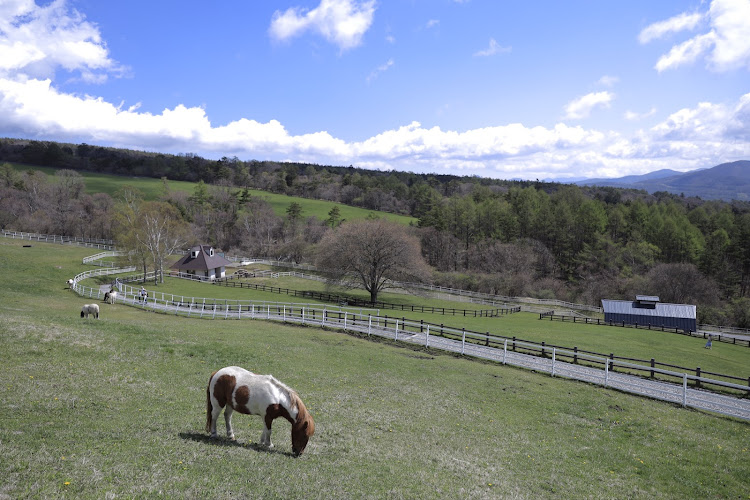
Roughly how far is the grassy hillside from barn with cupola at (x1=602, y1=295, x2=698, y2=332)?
6049 centimetres

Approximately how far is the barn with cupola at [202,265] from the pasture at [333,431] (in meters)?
40.8

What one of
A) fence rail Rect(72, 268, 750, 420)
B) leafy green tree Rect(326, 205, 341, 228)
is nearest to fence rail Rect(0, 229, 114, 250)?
fence rail Rect(72, 268, 750, 420)

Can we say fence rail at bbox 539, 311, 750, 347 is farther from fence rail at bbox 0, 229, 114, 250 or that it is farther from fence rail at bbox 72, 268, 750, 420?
fence rail at bbox 0, 229, 114, 250

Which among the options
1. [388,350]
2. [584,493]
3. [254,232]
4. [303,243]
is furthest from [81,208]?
[584,493]

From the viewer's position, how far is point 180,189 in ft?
398

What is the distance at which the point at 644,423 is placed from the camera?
13.6m

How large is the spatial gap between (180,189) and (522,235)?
304 feet

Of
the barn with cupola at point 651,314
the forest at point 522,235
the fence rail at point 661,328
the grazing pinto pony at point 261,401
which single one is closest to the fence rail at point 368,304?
the fence rail at point 661,328

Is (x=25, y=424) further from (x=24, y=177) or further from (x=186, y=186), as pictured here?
(x=186, y=186)

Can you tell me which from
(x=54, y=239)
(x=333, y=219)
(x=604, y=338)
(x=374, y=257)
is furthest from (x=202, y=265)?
(x=604, y=338)

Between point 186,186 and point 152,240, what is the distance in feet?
283

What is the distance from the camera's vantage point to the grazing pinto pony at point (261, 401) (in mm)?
8398

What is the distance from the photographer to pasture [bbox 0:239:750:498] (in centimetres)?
708

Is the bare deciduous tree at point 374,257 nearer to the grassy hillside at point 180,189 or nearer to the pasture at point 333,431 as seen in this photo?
the pasture at point 333,431
